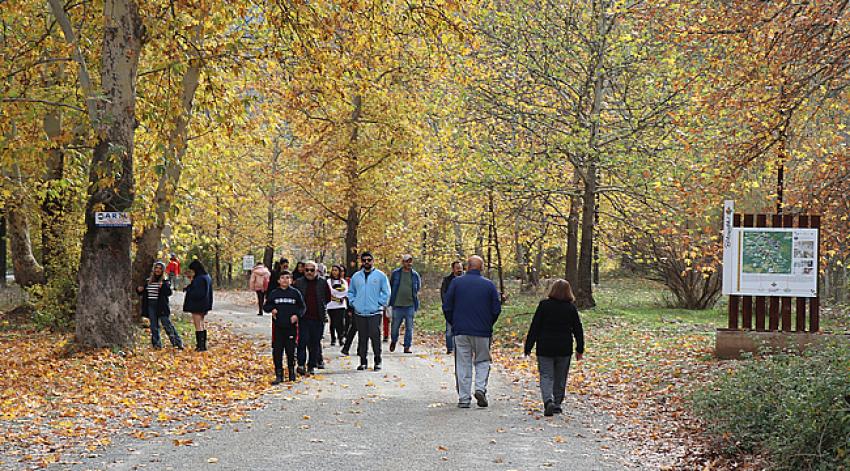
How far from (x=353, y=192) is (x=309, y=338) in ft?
62.6

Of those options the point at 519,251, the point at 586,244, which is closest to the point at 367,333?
the point at 586,244

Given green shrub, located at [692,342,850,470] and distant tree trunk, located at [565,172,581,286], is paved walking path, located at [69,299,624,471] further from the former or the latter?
distant tree trunk, located at [565,172,581,286]

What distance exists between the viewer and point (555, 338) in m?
11.9

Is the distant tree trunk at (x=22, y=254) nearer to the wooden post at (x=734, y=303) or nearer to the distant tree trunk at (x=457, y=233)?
the distant tree trunk at (x=457, y=233)

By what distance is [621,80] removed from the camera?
25344mm

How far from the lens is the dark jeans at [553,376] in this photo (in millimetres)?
11851

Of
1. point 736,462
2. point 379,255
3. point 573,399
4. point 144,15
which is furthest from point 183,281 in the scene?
point 736,462

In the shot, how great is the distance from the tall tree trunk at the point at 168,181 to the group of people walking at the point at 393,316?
185cm

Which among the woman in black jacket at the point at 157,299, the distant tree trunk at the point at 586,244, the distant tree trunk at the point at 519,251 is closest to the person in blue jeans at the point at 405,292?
the woman in black jacket at the point at 157,299

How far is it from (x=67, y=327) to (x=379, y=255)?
1713 centimetres

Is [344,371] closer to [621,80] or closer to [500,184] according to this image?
[500,184]

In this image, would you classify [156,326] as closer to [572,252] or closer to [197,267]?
[197,267]

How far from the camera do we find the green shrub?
25.1ft

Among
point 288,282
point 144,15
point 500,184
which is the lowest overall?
point 288,282
